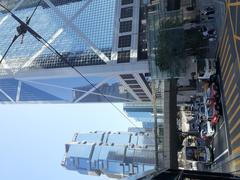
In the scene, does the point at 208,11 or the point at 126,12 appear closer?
the point at 208,11

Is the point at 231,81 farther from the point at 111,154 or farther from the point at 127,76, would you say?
the point at 111,154

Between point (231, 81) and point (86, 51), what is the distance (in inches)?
2350

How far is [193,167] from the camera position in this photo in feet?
132

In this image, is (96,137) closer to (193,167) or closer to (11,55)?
(11,55)

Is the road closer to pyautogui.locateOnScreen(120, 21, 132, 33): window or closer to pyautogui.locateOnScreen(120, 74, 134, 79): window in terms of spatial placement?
pyautogui.locateOnScreen(120, 74, 134, 79): window

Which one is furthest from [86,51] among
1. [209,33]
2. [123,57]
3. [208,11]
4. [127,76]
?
[209,33]

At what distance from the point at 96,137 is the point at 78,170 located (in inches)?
718

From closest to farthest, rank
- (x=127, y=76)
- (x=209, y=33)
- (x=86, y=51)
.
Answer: (x=209, y=33), (x=127, y=76), (x=86, y=51)

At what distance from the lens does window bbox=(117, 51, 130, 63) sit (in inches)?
2603

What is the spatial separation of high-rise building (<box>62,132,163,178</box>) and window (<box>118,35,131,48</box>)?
2108 inches

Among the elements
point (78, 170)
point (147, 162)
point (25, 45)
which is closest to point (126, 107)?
point (147, 162)

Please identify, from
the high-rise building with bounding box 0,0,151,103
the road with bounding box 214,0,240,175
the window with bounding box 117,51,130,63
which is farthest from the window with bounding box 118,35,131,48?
the road with bounding box 214,0,240,175

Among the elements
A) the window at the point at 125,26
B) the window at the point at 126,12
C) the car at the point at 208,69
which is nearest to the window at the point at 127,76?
the window at the point at 125,26

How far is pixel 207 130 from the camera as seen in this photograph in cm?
2997
